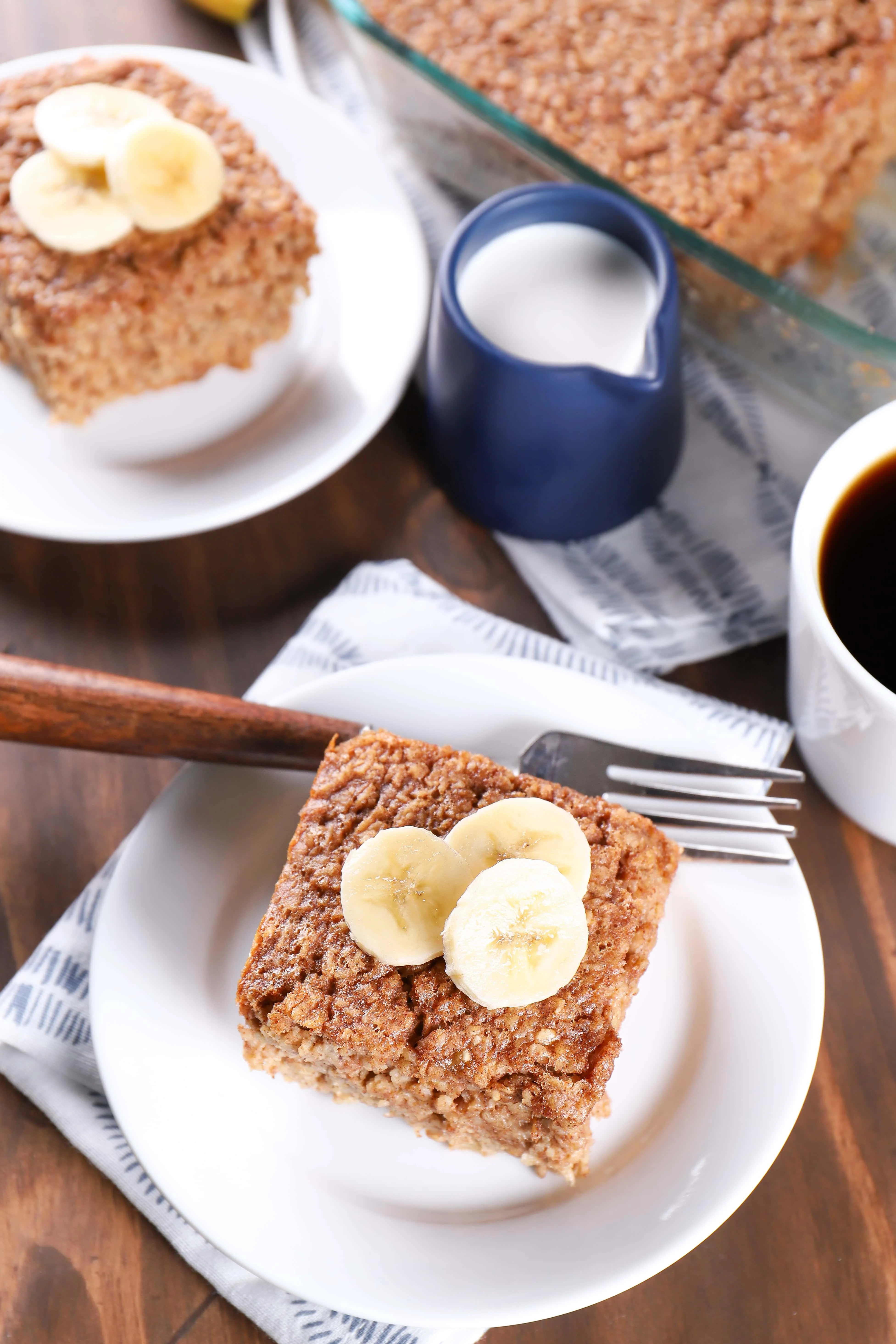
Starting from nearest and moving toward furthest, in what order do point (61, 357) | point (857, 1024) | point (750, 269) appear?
point (857, 1024), point (750, 269), point (61, 357)

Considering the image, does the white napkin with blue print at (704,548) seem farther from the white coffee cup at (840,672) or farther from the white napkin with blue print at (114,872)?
the white coffee cup at (840,672)

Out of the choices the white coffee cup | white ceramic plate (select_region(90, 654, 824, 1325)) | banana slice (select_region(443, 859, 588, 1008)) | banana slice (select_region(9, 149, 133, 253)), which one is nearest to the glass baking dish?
the white coffee cup

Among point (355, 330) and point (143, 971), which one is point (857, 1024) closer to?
point (143, 971)

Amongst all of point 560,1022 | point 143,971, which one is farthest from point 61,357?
point 560,1022

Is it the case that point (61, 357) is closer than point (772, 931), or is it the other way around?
point (772, 931)

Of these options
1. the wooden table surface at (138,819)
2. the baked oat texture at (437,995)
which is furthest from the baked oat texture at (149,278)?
the baked oat texture at (437,995)

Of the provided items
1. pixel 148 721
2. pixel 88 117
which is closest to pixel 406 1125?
pixel 148 721

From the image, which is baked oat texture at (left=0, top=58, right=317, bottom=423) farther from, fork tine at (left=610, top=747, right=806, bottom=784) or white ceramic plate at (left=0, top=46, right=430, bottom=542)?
fork tine at (left=610, top=747, right=806, bottom=784)
